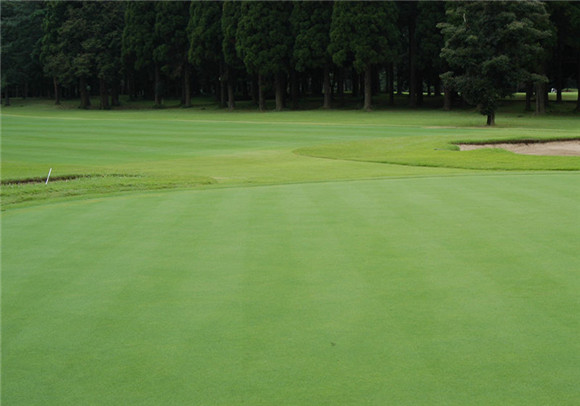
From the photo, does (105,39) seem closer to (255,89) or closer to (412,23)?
(255,89)

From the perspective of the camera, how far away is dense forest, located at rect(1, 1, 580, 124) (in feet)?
102

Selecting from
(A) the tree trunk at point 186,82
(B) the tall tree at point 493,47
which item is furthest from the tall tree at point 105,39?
(B) the tall tree at point 493,47

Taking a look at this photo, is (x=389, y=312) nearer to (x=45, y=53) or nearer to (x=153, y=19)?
(x=153, y=19)

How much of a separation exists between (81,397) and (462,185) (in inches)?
327

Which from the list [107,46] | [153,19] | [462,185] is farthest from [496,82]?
[107,46]

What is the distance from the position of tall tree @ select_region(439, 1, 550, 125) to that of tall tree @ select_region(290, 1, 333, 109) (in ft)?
67.3

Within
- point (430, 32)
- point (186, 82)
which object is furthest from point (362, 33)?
point (186, 82)

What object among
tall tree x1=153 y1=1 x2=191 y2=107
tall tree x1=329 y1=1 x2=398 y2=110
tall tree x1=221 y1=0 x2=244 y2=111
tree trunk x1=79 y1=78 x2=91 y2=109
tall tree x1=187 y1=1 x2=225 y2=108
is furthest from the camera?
tree trunk x1=79 y1=78 x2=91 y2=109

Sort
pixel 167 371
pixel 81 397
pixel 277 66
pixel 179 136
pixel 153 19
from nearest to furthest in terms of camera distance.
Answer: pixel 81 397 < pixel 167 371 < pixel 179 136 < pixel 277 66 < pixel 153 19

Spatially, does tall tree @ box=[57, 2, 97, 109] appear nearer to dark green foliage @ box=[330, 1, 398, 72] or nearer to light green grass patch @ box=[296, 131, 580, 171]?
dark green foliage @ box=[330, 1, 398, 72]

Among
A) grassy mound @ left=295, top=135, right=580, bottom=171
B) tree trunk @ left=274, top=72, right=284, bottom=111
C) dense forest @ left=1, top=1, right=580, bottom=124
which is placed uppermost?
dense forest @ left=1, top=1, right=580, bottom=124

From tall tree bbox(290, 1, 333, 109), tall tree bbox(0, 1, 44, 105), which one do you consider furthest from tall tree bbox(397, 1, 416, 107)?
tall tree bbox(0, 1, 44, 105)

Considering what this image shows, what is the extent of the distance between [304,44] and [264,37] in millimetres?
3380

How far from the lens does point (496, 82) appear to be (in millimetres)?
31281
